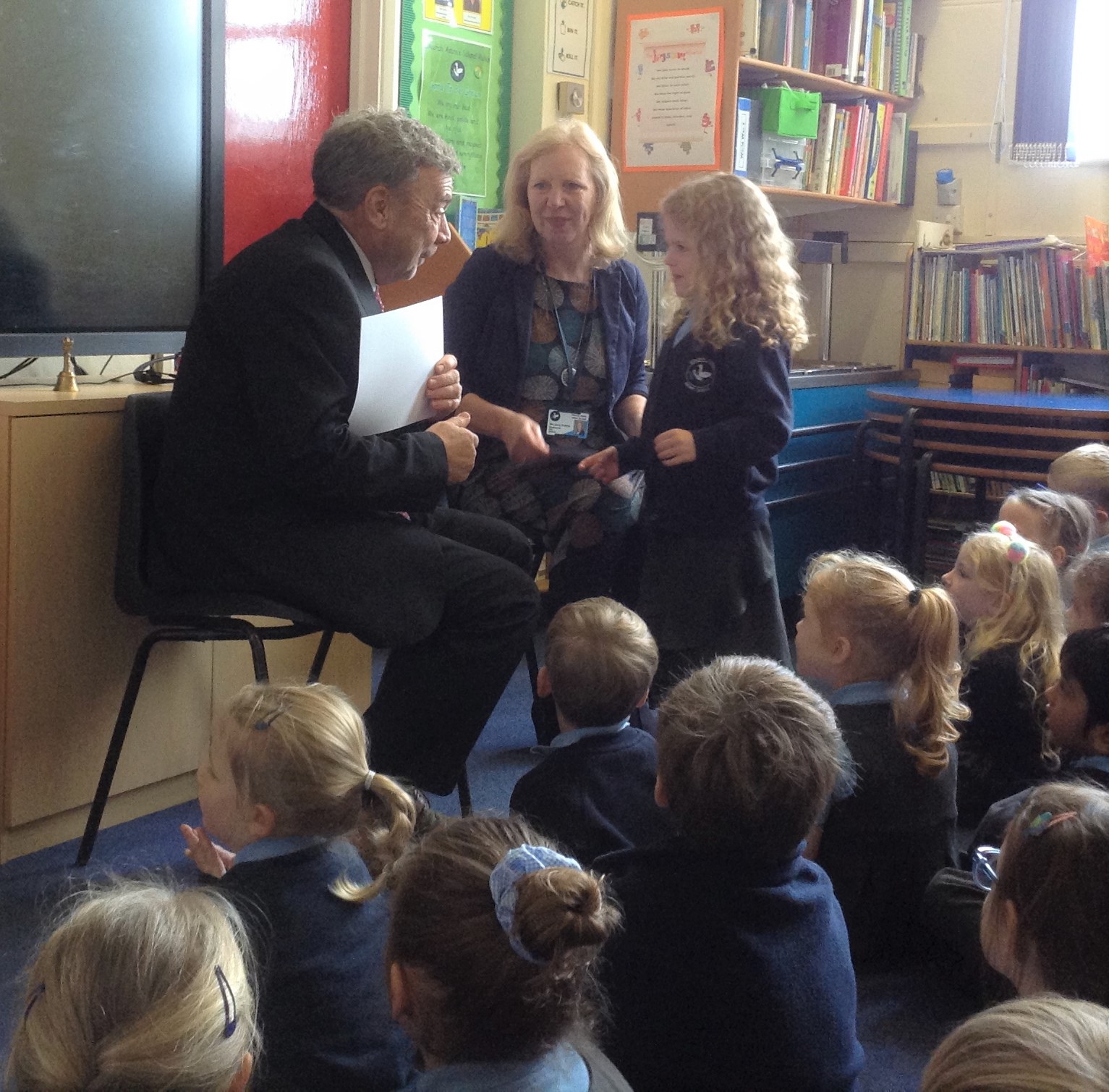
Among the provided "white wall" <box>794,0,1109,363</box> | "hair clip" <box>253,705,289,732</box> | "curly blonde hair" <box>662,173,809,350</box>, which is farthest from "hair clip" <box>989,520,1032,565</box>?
"white wall" <box>794,0,1109,363</box>

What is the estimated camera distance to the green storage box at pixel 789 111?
3.99 meters

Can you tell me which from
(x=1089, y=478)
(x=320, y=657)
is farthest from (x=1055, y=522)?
(x=320, y=657)

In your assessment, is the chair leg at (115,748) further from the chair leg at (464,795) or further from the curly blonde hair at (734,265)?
the curly blonde hair at (734,265)

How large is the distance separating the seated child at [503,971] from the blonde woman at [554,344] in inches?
64.7

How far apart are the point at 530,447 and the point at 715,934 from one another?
1.41 metres

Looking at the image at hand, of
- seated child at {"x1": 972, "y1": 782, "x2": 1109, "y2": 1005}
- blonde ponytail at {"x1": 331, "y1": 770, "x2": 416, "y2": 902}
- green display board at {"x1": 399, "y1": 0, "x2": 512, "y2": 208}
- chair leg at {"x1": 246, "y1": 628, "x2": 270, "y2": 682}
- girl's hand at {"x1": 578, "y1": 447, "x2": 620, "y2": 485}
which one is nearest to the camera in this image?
seated child at {"x1": 972, "y1": 782, "x2": 1109, "y2": 1005}

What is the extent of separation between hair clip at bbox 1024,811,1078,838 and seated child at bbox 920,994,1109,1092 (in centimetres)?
44

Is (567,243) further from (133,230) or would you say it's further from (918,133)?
(918,133)

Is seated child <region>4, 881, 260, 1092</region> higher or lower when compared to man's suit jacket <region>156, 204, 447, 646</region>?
lower

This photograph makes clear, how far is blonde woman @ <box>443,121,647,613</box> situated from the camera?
2.70m

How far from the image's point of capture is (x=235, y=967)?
35.9 inches

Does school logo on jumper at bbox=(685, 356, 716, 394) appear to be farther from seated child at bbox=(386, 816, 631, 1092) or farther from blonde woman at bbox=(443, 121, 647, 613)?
seated child at bbox=(386, 816, 631, 1092)

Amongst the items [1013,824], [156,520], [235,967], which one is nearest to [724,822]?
[1013,824]

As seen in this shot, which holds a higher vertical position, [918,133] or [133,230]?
[918,133]
